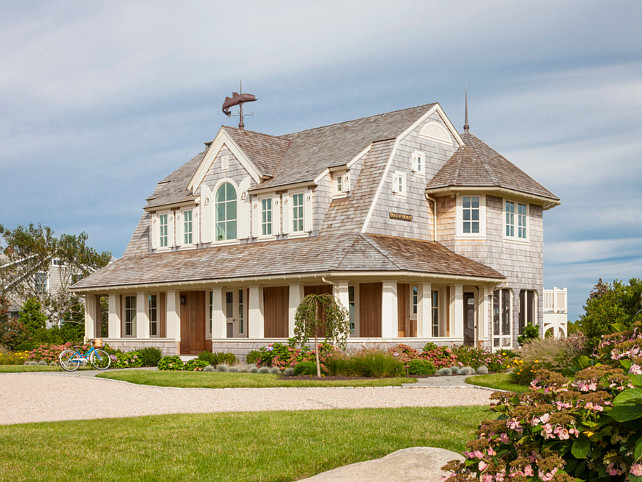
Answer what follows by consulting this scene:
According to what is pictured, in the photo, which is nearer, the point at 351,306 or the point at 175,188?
the point at 351,306

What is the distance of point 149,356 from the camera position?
92.5 ft

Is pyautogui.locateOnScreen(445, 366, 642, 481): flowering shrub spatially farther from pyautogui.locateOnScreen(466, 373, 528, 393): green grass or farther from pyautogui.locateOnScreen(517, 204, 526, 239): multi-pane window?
pyautogui.locateOnScreen(517, 204, 526, 239): multi-pane window

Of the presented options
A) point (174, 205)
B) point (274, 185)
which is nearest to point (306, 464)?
point (274, 185)

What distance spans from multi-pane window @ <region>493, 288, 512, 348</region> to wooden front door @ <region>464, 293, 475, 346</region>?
88cm

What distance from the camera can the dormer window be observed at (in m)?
27.7

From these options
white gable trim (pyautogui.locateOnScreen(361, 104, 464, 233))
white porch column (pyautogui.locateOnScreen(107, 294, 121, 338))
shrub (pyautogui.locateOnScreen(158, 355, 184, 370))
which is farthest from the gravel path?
white porch column (pyautogui.locateOnScreen(107, 294, 121, 338))

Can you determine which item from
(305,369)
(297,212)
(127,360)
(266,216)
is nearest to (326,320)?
(305,369)

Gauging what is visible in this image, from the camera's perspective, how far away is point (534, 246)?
30219 mm

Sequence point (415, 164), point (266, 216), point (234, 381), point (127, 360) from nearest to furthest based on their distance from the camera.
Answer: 1. point (234, 381)
2. point (127, 360)
3. point (415, 164)
4. point (266, 216)

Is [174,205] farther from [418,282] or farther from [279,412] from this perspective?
[279,412]

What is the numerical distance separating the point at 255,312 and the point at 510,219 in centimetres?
1045

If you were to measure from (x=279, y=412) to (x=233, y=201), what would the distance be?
738 inches

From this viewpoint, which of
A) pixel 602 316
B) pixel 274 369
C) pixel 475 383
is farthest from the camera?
pixel 274 369

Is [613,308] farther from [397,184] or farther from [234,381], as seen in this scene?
[397,184]
